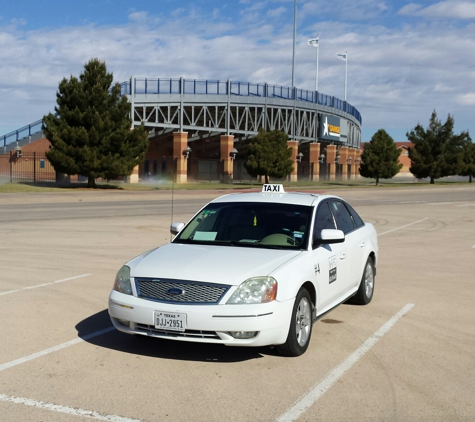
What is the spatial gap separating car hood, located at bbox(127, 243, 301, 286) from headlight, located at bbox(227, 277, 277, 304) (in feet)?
0.18

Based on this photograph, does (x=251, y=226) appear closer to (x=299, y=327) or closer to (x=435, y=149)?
(x=299, y=327)

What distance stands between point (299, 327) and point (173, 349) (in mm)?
1262

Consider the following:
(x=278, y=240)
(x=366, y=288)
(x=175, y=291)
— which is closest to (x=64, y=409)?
(x=175, y=291)

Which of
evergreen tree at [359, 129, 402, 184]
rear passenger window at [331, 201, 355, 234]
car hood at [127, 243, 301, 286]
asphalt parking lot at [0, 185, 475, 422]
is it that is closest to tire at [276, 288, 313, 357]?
asphalt parking lot at [0, 185, 475, 422]

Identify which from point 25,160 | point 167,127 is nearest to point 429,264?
point 25,160

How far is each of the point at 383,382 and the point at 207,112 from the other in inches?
2531

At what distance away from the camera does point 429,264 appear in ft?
41.0

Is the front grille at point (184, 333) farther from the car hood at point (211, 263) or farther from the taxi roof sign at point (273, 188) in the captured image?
the taxi roof sign at point (273, 188)

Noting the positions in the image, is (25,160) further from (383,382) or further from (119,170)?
(383,382)

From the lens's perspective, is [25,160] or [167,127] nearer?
[25,160]

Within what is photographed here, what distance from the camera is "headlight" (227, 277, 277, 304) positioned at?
19.1 feet

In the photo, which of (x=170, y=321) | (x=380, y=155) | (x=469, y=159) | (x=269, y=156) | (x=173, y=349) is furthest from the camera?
(x=469, y=159)

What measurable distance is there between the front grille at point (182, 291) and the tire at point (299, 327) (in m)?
0.76

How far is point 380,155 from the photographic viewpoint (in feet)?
227
